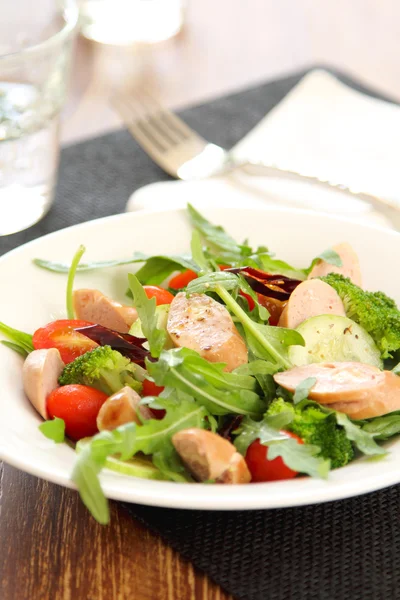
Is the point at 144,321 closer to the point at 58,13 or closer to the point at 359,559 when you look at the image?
the point at 359,559

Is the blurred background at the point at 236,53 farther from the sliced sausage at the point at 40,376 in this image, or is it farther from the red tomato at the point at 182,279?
the sliced sausage at the point at 40,376

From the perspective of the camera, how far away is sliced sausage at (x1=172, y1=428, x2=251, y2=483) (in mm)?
1537

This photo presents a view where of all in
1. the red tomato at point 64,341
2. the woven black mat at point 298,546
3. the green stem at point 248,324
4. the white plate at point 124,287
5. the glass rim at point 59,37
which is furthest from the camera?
the glass rim at point 59,37

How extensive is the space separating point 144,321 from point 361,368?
489 mm

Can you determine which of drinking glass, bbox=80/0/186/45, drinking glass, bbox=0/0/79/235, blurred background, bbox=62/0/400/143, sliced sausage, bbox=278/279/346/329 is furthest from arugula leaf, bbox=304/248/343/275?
drinking glass, bbox=80/0/186/45

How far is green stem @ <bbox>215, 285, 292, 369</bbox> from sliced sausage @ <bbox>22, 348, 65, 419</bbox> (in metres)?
0.41

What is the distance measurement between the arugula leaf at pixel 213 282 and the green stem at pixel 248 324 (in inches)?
0.7

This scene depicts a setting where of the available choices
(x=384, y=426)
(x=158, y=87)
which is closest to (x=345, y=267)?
(x=384, y=426)

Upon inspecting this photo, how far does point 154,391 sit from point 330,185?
137 centimetres

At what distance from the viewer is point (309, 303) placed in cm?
198

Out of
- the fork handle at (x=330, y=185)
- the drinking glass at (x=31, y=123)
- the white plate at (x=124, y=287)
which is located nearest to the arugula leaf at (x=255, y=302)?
the white plate at (x=124, y=287)

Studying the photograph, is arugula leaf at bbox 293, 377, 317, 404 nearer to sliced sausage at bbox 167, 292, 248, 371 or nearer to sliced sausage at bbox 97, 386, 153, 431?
sliced sausage at bbox 167, 292, 248, 371

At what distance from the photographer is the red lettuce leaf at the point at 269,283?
6.64ft

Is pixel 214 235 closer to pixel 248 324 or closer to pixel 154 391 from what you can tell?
pixel 248 324
